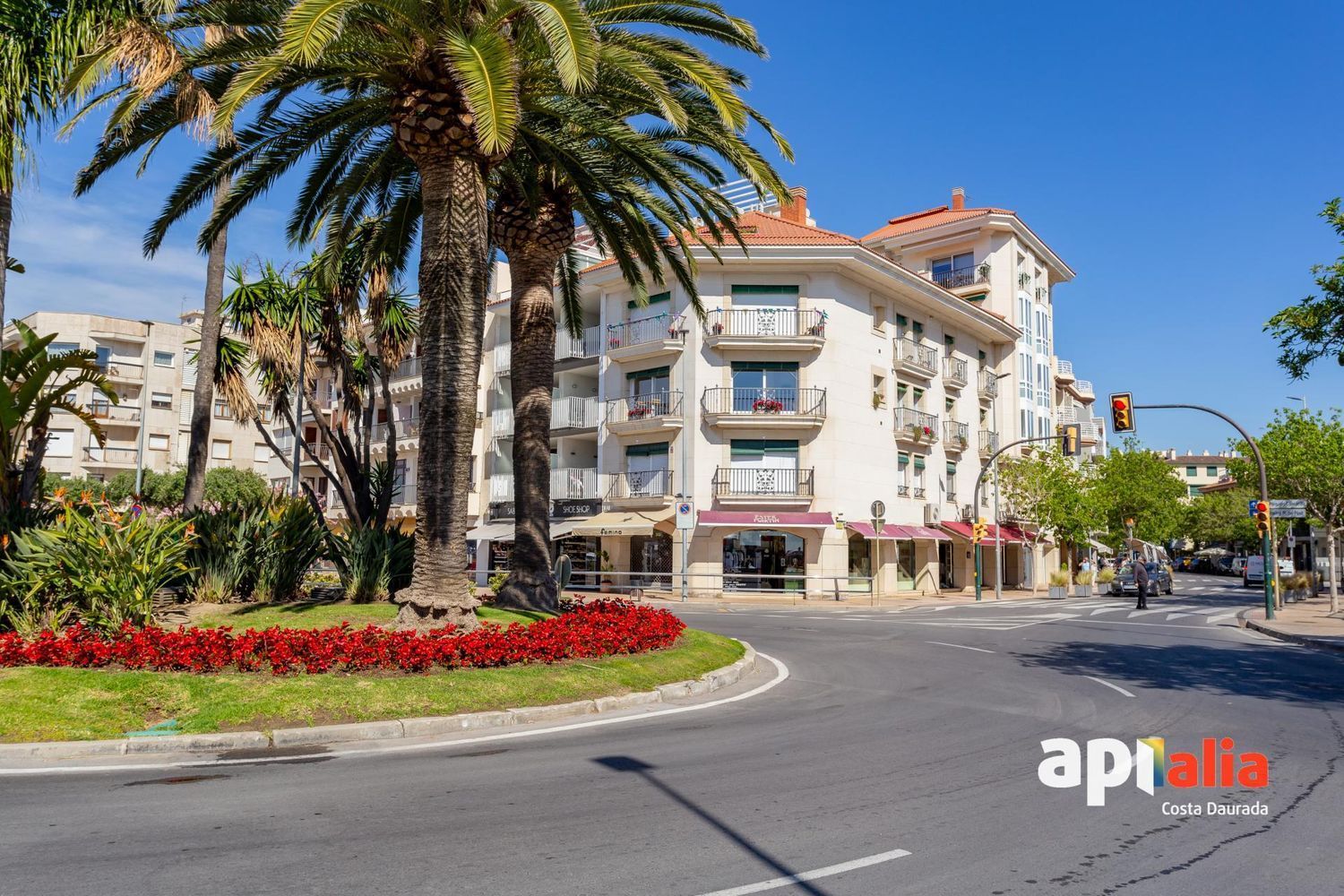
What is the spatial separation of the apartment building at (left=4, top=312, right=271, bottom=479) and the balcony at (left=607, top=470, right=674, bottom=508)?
32.9 meters

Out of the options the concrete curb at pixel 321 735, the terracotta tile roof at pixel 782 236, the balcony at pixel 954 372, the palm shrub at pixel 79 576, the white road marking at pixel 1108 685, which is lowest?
the concrete curb at pixel 321 735

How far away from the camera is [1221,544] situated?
364 feet

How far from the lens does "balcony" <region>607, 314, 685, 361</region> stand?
3491 cm

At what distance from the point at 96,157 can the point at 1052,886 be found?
1429 cm

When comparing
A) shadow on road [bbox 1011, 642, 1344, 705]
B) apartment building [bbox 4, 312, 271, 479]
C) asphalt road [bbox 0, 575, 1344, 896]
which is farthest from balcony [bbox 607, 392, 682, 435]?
apartment building [bbox 4, 312, 271, 479]

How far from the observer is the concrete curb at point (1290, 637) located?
1801cm

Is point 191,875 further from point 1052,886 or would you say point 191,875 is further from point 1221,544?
point 1221,544

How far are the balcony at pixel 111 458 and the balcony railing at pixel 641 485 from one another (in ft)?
123

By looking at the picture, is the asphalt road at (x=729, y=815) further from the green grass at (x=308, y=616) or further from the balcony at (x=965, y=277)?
the balcony at (x=965, y=277)

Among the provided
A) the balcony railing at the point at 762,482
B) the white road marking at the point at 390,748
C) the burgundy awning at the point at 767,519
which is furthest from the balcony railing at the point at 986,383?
the white road marking at the point at 390,748

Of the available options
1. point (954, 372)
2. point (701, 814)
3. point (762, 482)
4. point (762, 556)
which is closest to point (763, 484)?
point (762, 482)

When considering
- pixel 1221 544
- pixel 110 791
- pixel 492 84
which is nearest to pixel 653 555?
pixel 492 84

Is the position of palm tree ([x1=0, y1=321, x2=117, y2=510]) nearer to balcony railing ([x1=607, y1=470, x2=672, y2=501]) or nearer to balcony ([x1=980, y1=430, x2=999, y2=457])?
balcony railing ([x1=607, y1=470, x2=672, y2=501])

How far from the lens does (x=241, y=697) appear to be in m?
8.72
